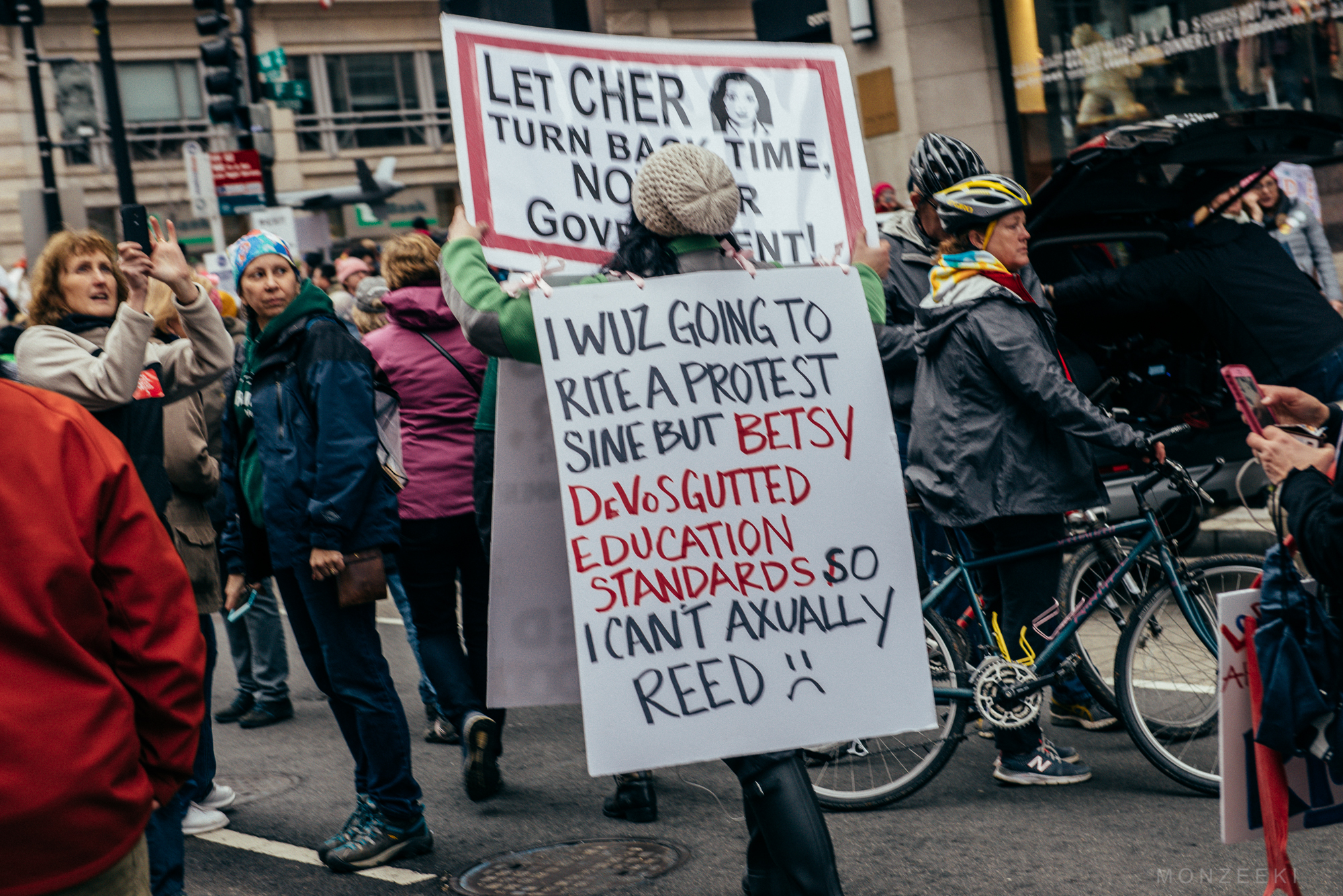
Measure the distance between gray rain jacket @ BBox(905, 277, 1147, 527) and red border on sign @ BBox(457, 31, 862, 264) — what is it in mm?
716

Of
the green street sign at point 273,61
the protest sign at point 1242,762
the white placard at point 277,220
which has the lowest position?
the protest sign at point 1242,762

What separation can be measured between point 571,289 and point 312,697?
4.66 meters

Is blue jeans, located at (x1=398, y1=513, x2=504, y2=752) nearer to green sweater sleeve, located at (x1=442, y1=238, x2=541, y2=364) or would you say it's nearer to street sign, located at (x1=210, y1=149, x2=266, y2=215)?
green sweater sleeve, located at (x1=442, y1=238, x2=541, y2=364)

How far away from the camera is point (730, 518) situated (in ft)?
11.7

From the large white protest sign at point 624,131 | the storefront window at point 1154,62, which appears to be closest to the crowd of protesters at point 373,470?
the large white protest sign at point 624,131

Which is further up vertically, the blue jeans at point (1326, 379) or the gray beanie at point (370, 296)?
the gray beanie at point (370, 296)

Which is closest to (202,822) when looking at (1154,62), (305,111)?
(1154,62)

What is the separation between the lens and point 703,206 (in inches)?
136

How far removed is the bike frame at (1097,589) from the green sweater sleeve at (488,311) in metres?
1.89

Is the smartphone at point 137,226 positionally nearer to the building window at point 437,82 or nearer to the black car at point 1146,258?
the black car at point 1146,258

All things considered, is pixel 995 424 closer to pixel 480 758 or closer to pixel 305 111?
pixel 480 758

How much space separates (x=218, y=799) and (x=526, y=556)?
236 cm

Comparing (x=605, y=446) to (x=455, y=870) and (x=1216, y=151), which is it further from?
(x=1216, y=151)

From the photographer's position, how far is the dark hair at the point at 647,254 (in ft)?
11.8
